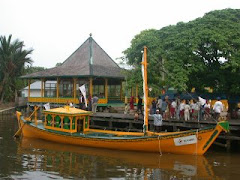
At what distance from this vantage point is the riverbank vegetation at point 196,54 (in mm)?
19125

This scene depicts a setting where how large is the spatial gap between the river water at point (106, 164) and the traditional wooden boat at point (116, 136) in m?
0.37

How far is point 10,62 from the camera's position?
146 ft

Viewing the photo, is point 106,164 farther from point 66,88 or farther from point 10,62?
point 10,62

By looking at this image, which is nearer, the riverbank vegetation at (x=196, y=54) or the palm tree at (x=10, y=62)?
the riverbank vegetation at (x=196, y=54)

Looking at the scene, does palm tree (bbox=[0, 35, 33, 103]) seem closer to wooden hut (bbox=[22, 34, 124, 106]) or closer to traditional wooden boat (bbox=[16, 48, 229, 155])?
wooden hut (bbox=[22, 34, 124, 106])

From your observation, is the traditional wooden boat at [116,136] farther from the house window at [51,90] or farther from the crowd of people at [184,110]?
the house window at [51,90]

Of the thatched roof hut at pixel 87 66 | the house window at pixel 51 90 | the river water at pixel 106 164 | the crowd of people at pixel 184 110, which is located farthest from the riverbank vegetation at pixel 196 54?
the house window at pixel 51 90

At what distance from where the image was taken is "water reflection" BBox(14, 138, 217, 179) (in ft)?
40.2

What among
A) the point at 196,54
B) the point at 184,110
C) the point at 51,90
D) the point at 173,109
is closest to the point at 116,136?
the point at 173,109

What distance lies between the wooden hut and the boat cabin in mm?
8437

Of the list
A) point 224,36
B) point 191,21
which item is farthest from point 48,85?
point 224,36

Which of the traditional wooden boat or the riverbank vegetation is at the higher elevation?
the riverbank vegetation

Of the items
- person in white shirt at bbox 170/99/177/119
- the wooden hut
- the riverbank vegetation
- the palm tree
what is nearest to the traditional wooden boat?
person in white shirt at bbox 170/99/177/119

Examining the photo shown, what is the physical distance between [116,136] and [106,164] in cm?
343
